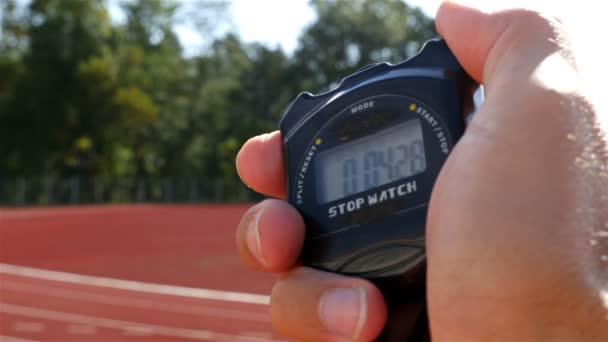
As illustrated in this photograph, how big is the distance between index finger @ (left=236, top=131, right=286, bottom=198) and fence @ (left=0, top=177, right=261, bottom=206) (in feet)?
97.1

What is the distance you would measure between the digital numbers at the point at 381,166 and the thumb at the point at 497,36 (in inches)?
8.6

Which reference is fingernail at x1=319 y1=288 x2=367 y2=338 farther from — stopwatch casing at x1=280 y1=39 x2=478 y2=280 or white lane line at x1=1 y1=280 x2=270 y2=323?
white lane line at x1=1 y1=280 x2=270 y2=323

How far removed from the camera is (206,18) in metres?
36.8

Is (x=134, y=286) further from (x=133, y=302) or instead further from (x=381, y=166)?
(x=381, y=166)

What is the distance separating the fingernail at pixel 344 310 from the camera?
1780 mm

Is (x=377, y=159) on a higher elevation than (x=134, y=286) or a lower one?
higher

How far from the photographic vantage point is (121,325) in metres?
8.02

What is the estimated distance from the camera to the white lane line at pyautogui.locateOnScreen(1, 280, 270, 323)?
8.39m

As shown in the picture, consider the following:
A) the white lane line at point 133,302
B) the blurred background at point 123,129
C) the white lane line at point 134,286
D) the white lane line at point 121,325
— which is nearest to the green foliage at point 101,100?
the blurred background at point 123,129

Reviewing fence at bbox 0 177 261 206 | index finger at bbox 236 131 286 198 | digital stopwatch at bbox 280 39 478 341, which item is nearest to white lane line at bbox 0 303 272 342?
index finger at bbox 236 131 286 198

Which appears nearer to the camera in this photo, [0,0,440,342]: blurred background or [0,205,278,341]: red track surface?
[0,205,278,341]: red track surface

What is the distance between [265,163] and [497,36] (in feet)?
2.50

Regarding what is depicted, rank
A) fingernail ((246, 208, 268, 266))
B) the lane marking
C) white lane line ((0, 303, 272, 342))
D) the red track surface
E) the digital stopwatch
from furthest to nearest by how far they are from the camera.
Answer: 1. the lane marking
2. the red track surface
3. white lane line ((0, 303, 272, 342))
4. fingernail ((246, 208, 268, 266))
5. the digital stopwatch

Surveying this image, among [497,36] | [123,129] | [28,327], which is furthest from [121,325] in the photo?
[123,129]
